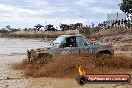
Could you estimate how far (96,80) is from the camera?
113 inches

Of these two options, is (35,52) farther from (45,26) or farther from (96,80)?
(45,26)

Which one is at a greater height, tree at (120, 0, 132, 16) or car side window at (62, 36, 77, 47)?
tree at (120, 0, 132, 16)

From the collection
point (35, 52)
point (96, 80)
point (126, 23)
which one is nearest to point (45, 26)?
point (126, 23)

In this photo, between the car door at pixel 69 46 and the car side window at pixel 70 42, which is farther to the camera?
the car side window at pixel 70 42

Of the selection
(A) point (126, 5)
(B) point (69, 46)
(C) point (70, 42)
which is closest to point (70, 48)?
(B) point (69, 46)

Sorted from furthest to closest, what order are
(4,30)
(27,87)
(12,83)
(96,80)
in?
1. (4,30)
2. (12,83)
3. (27,87)
4. (96,80)

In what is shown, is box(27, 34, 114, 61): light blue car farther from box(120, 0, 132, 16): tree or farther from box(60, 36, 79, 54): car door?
box(120, 0, 132, 16): tree

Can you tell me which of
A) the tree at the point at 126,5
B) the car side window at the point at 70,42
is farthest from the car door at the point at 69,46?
the tree at the point at 126,5

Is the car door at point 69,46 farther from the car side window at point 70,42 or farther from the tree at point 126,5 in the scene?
the tree at point 126,5

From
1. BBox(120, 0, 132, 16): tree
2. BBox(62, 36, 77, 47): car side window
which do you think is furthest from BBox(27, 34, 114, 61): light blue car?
BBox(120, 0, 132, 16): tree

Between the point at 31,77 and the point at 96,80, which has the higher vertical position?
the point at 96,80

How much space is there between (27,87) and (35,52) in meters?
4.76

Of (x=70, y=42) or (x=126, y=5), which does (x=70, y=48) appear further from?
(x=126, y=5)

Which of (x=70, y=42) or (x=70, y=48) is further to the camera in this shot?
(x=70, y=42)
